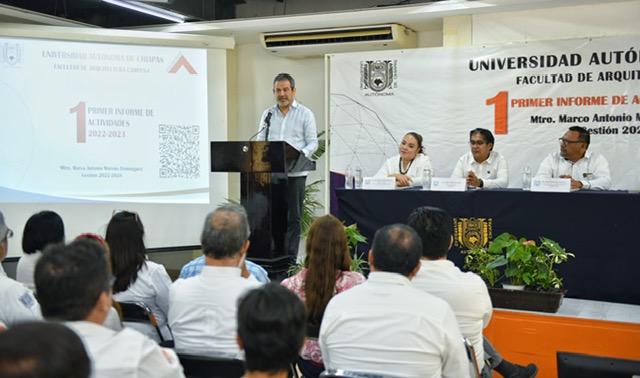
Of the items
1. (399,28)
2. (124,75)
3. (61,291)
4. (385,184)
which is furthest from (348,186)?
(61,291)

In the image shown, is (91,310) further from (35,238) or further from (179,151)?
(179,151)

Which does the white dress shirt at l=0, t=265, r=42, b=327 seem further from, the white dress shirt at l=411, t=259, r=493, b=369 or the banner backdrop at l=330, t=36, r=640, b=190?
the banner backdrop at l=330, t=36, r=640, b=190

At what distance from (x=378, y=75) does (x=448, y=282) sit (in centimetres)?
422

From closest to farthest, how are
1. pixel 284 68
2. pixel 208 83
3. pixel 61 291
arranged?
pixel 61 291 < pixel 208 83 < pixel 284 68

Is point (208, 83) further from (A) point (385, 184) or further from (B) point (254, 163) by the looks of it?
(A) point (385, 184)

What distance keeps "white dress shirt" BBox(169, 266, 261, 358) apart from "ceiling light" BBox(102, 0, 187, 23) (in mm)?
4535

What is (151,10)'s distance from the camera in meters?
6.35

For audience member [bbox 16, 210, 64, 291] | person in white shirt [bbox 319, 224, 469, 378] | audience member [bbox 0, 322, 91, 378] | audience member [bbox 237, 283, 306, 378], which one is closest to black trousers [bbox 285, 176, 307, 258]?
audience member [bbox 16, 210, 64, 291]

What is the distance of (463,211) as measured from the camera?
4.14 m

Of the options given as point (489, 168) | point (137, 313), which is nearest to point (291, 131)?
point (489, 168)

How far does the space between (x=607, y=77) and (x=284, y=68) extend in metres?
3.52

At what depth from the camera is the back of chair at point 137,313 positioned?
2.46 meters

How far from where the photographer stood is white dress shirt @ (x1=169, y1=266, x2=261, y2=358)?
216 cm

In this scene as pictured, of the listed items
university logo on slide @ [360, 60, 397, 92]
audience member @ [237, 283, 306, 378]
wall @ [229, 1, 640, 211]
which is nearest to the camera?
audience member @ [237, 283, 306, 378]
